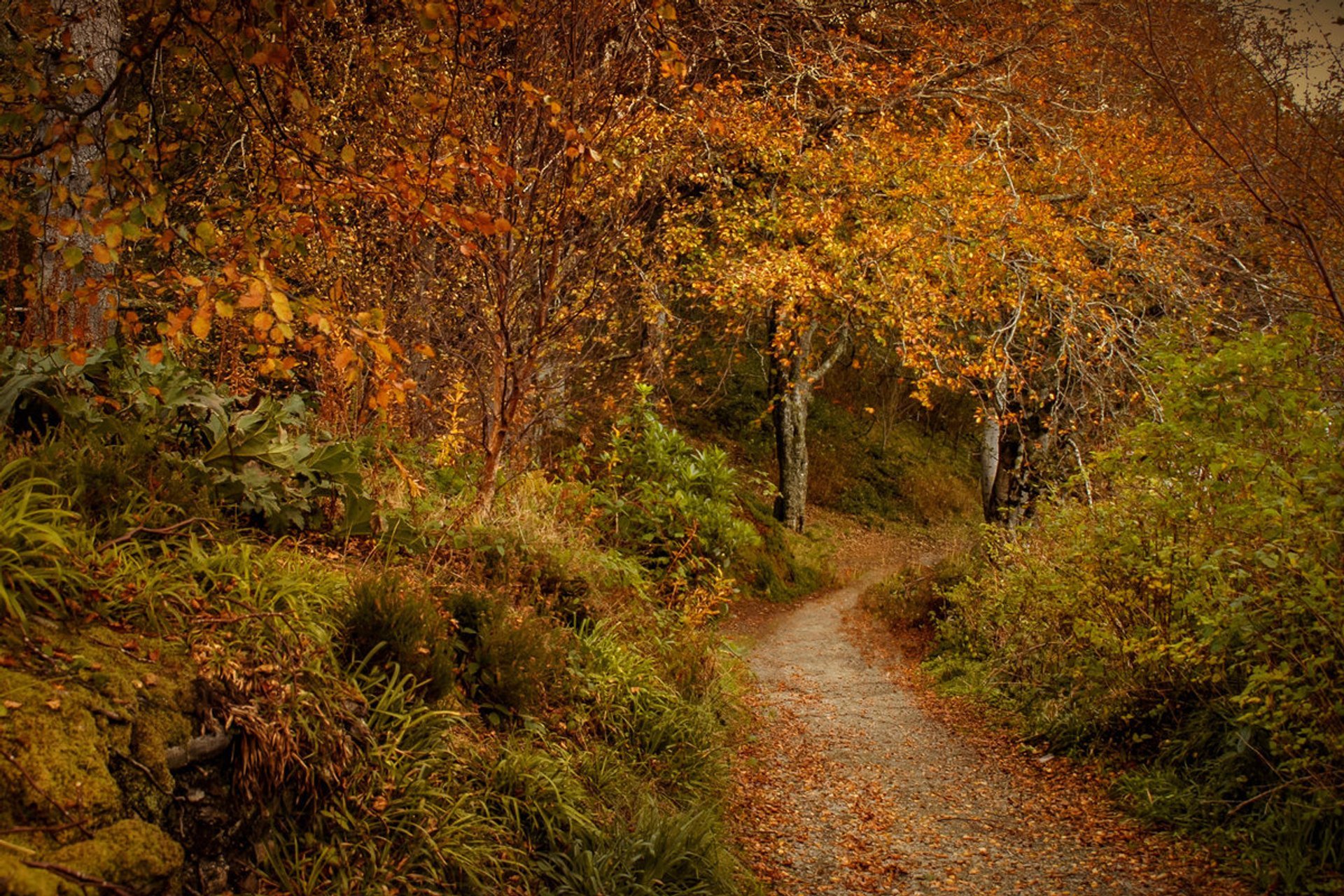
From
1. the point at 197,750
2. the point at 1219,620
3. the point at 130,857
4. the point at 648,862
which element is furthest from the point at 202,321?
the point at 1219,620

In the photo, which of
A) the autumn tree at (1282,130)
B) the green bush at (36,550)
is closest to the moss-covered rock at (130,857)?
the green bush at (36,550)

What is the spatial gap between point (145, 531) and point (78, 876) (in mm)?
1650

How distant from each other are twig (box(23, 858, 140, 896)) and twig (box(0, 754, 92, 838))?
4.9 inches

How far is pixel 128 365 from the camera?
4.39 m

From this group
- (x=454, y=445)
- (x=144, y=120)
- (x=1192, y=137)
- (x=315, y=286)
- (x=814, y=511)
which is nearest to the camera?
(x=144, y=120)

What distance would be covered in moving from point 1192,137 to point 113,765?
52.6ft

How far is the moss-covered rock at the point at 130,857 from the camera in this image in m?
2.35

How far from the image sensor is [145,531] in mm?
3584

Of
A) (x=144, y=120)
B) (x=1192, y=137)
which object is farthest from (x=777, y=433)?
(x=144, y=120)

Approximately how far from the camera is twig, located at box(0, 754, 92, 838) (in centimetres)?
231

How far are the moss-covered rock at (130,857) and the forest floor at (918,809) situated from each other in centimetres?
291

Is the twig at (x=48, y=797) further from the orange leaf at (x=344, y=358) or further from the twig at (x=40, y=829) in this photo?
the orange leaf at (x=344, y=358)

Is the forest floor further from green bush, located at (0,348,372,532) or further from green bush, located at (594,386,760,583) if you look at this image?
green bush, located at (0,348,372,532)

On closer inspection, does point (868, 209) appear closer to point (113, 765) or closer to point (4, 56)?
point (4, 56)
